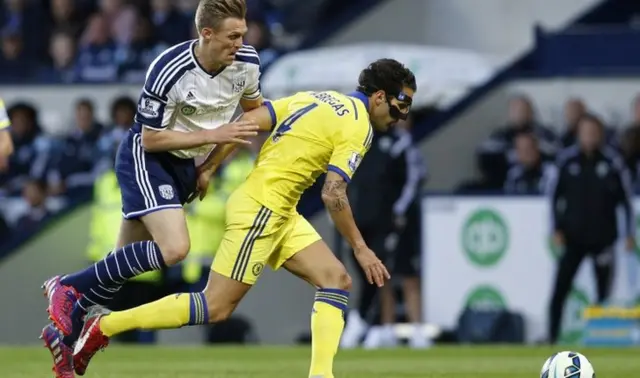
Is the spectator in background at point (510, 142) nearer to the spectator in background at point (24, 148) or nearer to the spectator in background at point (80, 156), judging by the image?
the spectator in background at point (80, 156)

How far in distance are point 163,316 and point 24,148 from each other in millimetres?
11281

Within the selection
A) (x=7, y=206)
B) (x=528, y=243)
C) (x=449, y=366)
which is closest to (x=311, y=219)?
(x=528, y=243)

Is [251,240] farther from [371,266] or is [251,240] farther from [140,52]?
[140,52]

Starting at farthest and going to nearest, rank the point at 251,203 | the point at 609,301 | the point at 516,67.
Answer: the point at 516,67 < the point at 609,301 < the point at 251,203

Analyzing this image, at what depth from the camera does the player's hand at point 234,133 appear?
10.1 m

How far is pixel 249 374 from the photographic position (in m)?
12.8

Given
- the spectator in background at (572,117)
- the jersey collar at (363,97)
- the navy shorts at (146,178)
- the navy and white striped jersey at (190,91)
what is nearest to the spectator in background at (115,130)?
the spectator in background at (572,117)

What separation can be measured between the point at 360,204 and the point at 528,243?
171cm

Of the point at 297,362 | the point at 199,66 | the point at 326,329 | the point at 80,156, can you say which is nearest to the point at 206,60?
the point at 199,66

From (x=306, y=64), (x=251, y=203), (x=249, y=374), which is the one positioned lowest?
(x=249, y=374)

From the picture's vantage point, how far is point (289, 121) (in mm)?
10289

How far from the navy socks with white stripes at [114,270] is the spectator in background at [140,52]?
12202mm

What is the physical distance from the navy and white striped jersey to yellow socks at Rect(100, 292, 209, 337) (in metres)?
0.94

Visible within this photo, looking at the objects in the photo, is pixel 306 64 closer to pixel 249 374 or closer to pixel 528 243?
pixel 528 243
